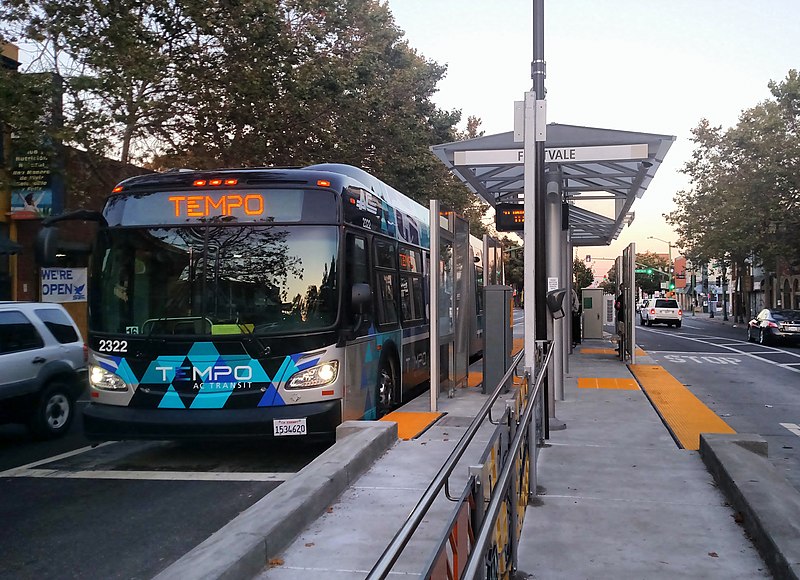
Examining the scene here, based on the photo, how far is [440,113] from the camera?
30.2 meters

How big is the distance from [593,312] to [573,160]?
18.9m

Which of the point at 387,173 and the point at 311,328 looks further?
the point at 387,173

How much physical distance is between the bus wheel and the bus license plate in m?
2.10

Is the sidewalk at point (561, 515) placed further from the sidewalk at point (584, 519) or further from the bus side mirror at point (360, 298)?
the bus side mirror at point (360, 298)

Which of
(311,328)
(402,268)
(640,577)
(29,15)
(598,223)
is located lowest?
(640,577)

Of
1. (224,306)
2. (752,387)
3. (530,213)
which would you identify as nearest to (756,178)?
(752,387)

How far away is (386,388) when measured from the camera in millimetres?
10062

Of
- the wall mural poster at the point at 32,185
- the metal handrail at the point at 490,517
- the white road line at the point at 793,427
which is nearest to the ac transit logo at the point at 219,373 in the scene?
the metal handrail at the point at 490,517

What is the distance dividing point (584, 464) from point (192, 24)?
13.1 metres

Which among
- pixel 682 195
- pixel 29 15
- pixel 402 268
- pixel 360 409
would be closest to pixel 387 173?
pixel 29 15

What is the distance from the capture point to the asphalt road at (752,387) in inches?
365

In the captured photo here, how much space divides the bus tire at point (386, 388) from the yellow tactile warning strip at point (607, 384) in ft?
13.1

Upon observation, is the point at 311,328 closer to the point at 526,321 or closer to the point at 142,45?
the point at 526,321

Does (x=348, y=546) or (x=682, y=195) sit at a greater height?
(x=682, y=195)
